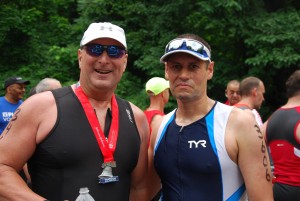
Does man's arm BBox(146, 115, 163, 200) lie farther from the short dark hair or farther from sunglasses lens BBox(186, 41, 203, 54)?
the short dark hair

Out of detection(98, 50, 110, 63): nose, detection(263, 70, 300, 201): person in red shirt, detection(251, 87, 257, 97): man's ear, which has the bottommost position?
detection(263, 70, 300, 201): person in red shirt

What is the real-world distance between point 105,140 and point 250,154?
913 mm

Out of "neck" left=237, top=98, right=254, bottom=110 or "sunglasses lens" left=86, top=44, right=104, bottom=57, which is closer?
"sunglasses lens" left=86, top=44, right=104, bottom=57

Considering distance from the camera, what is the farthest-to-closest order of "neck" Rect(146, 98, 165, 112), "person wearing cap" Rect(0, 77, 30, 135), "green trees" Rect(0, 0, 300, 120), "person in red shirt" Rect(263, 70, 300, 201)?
"green trees" Rect(0, 0, 300, 120), "person wearing cap" Rect(0, 77, 30, 135), "neck" Rect(146, 98, 165, 112), "person in red shirt" Rect(263, 70, 300, 201)

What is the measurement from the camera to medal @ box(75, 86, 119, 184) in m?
2.87

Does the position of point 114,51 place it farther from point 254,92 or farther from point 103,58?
point 254,92

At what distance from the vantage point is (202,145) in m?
2.89

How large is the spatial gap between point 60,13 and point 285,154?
501 inches

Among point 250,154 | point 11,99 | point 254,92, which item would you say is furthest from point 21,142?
point 11,99

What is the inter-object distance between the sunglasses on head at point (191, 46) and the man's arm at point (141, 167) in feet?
1.91

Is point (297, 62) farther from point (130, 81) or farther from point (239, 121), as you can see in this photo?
point (239, 121)

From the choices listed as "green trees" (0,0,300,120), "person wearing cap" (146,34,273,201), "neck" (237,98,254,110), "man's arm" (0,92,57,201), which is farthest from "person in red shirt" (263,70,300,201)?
"green trees" (0,0,300,120)

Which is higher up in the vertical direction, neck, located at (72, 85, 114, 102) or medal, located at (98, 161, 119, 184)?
neck, located at (72, 85, 114, 102)

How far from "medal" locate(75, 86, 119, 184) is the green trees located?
26.7 ft
